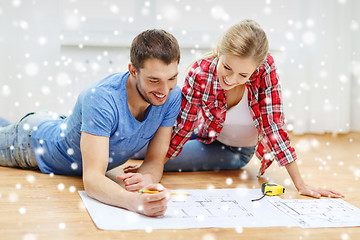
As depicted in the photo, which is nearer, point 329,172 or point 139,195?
point 139,195

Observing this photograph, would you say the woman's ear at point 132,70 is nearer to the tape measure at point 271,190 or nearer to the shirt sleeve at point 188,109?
the shirt sleeve at point 188,109

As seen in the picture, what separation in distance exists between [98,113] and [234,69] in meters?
0.45

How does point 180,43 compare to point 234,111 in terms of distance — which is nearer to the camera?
point 234,111

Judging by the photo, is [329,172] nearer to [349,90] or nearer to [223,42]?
[223,42]

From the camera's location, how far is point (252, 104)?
65.6 inches

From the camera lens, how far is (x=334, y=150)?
2561 mm

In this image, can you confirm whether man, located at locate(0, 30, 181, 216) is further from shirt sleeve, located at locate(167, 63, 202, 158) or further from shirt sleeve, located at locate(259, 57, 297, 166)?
shirt sleeve, located at locate(259, 57, 297, 166)

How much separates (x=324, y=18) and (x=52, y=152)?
7.56ft

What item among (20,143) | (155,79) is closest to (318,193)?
(155,79)

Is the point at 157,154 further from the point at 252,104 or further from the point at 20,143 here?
the point at 20,143

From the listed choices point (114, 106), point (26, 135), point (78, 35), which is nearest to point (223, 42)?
point (114, 106)

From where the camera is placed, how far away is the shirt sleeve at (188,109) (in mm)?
1636

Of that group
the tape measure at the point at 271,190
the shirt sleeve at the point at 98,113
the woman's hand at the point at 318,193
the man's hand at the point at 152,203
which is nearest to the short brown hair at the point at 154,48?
the shirt sleeve at the point at 98,113

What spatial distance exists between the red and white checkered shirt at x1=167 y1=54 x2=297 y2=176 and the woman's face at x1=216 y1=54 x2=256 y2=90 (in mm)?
163
